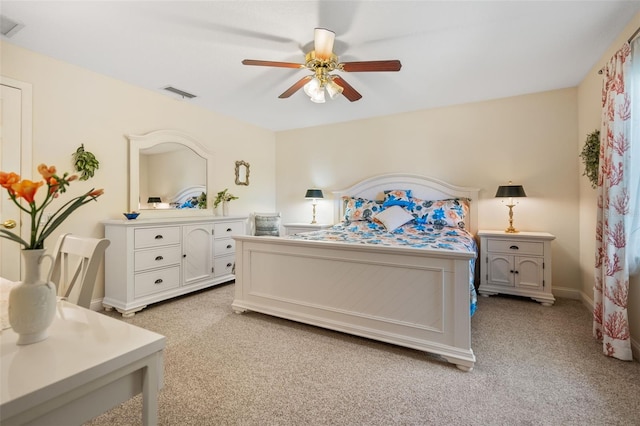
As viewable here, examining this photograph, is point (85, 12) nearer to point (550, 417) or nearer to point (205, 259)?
point (205, 259)

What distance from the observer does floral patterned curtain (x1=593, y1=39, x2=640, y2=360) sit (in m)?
2.04

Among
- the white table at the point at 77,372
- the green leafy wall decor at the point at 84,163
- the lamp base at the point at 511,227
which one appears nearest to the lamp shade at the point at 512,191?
the lamp base at the point at 511,227

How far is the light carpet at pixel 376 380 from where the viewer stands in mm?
1558

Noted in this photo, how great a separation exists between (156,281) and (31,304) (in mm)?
2604

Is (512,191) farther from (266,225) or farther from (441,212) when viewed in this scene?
(266,225)

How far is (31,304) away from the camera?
0.79m

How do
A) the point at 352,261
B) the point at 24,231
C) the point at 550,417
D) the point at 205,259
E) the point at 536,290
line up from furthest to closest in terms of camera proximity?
1. the point at 205,259
2. the point at 536,290
3. the point at 24,231
4. the point at 352,261
5. the point at 550,417

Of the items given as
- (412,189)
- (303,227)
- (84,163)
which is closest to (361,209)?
(412,189)

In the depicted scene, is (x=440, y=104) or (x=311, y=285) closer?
(x=311, y=285)

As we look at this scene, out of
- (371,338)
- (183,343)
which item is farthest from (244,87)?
(371,338)

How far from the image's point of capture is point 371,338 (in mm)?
2301

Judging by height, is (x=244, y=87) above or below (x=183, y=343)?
above

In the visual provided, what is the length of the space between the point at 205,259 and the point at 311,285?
1.77m

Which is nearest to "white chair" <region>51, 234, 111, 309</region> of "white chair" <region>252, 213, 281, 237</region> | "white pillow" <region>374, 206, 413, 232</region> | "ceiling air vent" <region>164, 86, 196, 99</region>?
"ceiling air vent" <region>164, 86, 196, 99</region>
